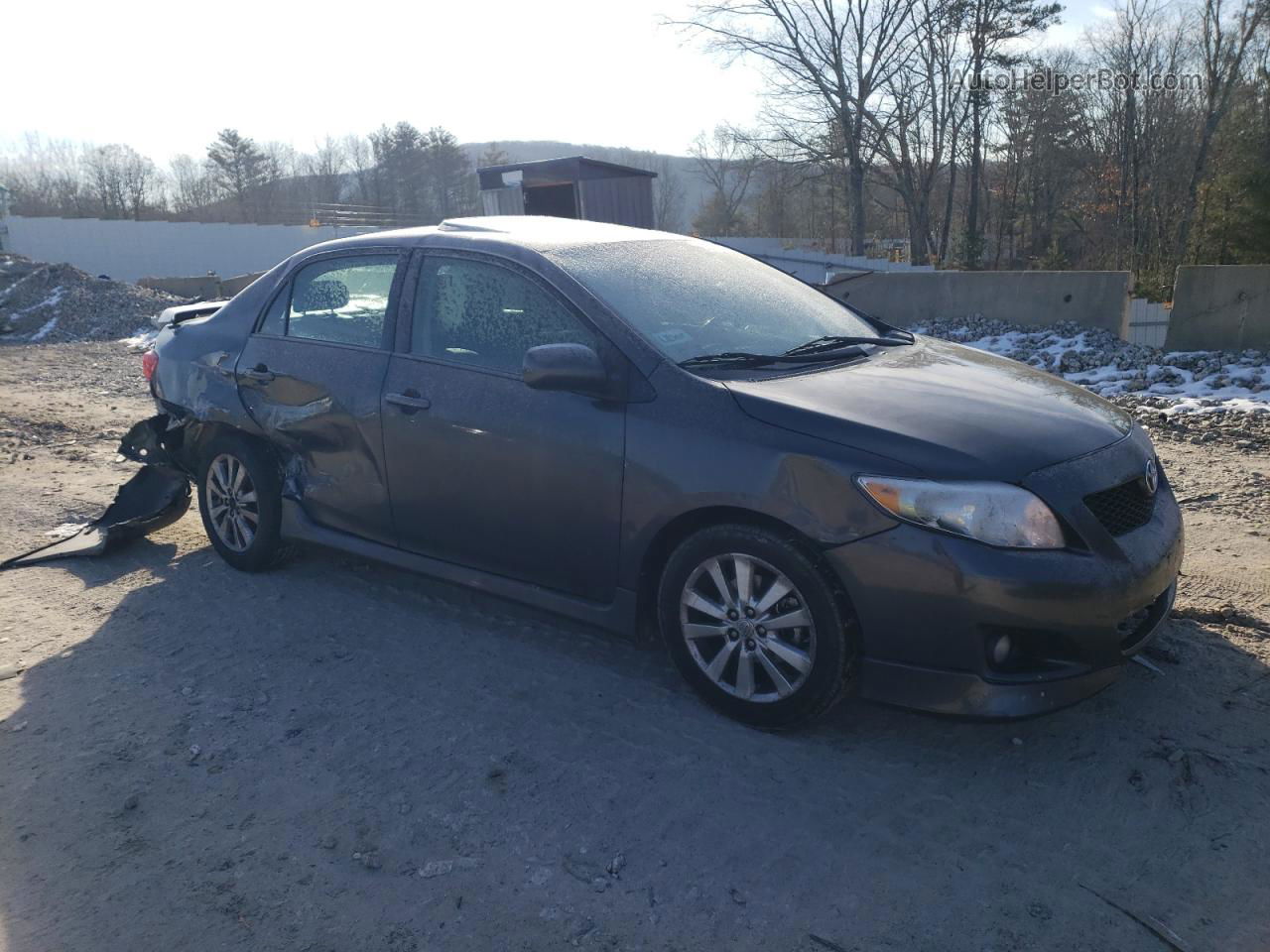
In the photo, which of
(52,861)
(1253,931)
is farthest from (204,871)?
(1253,931)

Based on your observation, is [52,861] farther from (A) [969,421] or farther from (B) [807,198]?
(B) [807,198]

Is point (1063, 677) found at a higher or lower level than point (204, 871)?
higher

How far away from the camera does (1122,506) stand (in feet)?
10.5

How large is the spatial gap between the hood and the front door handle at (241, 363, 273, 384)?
2.58 m

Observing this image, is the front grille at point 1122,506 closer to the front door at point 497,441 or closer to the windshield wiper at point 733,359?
the windshield wiper at point 733,359

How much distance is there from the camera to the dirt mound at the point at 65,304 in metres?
22.1

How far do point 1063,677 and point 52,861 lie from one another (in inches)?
123

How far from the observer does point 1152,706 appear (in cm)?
338

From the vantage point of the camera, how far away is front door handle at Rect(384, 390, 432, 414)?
4.06 meters

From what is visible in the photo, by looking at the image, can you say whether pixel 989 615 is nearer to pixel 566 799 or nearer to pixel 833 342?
pixel 566 799

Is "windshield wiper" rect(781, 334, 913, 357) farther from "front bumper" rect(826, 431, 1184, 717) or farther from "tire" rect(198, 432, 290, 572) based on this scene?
"tire" rect(198, 432, 290, 572)

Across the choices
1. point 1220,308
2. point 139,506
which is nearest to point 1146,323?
point 1220,308

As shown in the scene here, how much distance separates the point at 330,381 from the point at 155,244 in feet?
144

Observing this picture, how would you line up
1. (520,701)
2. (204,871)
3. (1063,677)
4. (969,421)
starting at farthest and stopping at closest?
1. (520,701)
2. (969,421)
3. (1063,677)
4. (204,871)
